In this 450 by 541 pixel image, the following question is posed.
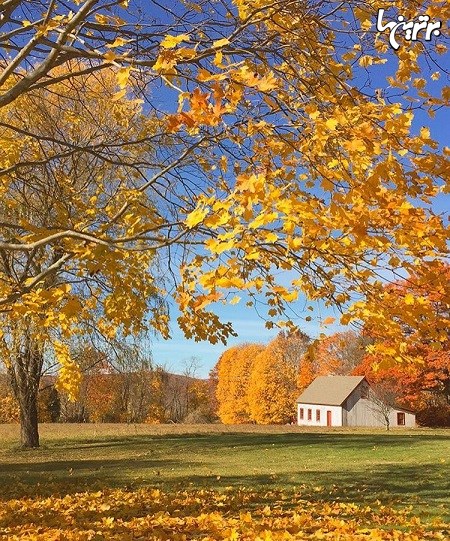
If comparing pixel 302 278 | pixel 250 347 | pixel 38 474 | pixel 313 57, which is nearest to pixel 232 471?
pixel 38 474

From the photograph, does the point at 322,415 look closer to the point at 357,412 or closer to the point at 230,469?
the point at 357,412

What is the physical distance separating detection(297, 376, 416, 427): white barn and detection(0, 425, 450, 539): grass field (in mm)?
30608

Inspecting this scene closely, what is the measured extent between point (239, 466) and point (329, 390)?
135ft

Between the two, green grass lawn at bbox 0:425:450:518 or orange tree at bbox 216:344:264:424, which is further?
orange tree at bbox 216:344:264:424

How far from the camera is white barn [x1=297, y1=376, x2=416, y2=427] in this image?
52094 mm

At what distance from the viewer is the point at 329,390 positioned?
2104 inches

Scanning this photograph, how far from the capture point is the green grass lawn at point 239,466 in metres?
9.64

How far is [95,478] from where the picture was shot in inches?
454

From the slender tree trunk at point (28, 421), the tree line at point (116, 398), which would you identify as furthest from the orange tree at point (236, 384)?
the slender tree trunk at point (28, 421)

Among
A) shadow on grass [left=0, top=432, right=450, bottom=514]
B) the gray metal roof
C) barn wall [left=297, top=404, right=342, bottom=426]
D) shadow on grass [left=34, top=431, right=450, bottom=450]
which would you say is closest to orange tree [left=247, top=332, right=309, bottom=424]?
barn wall [left=297, top=404, right=342, bottom=426]

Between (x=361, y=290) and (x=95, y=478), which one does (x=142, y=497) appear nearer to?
(x=95, y=478)

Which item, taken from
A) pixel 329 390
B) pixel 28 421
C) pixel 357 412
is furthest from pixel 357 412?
pixel 28 421

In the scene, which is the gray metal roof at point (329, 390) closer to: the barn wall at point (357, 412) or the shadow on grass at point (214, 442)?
the barn wall at point (357, 412)

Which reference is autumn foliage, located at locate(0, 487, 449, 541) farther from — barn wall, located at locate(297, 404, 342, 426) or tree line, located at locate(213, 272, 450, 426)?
barn wall, located at locate(297, 404, 342, 426)
